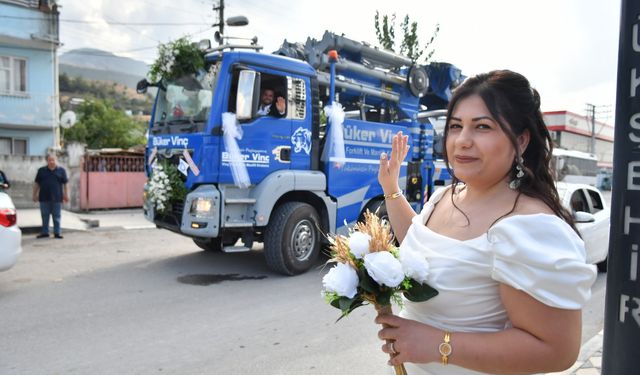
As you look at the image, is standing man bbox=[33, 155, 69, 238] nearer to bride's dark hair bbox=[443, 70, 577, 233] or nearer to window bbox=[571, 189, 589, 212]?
window bbox=[571, 189, 589, 212]

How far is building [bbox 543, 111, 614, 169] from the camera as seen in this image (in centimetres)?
4653

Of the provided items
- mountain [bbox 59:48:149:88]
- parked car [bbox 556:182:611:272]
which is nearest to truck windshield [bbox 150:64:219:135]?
parked car [bbox 556:182:611:272]

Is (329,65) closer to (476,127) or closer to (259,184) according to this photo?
(259,184)

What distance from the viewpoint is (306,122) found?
6.32 metres

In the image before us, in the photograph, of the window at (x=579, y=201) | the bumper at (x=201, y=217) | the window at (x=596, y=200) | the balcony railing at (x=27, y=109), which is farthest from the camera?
the balcony railing at (x=27, y=109)

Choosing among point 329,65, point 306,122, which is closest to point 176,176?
point 306,122

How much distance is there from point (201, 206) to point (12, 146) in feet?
54.3

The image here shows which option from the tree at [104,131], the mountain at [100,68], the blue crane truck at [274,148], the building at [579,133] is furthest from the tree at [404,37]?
the mountain at [100,68]

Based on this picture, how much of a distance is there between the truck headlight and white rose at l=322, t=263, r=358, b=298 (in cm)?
437

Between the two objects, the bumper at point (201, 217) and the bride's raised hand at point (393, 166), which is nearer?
the bride's raised hand at point (393, 166)

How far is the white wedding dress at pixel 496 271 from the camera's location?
3.70 feet

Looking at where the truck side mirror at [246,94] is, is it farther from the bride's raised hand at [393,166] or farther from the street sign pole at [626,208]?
the street sign pole at [626,208]

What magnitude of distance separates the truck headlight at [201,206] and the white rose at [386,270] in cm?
446

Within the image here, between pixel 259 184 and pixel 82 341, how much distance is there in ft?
8.99
